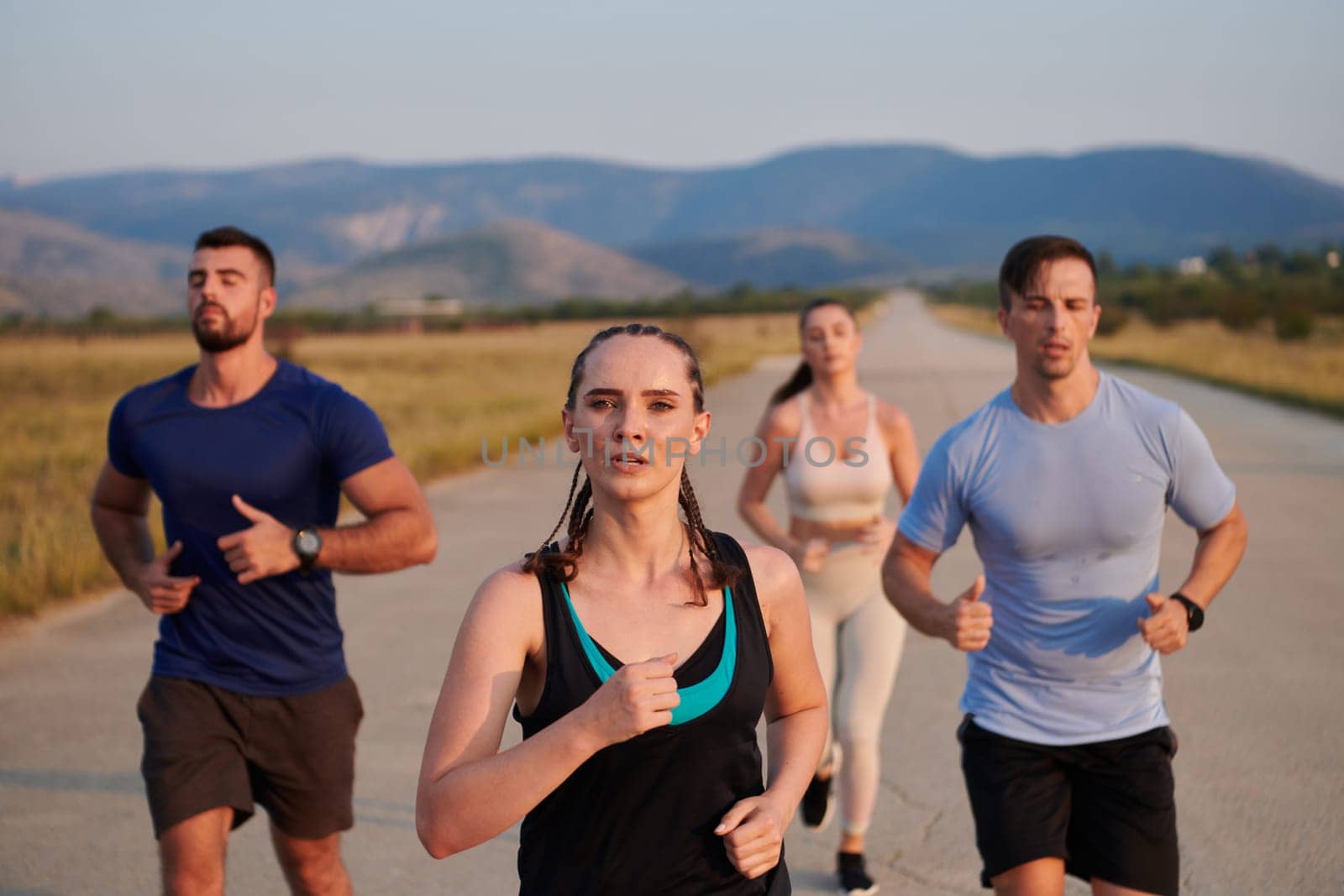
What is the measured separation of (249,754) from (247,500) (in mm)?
708

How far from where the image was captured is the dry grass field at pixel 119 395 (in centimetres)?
1059

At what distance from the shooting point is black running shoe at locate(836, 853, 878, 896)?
15.6 feet

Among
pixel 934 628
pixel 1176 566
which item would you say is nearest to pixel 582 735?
pixel 934 628

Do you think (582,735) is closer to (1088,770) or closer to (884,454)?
(1088,770)

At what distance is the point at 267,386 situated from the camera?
161 inches

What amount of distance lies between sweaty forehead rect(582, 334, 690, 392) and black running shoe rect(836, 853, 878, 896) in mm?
2868

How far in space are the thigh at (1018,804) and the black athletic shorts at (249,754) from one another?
178 centimetres

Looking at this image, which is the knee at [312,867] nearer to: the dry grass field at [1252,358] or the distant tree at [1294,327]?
the dry grass field at [1252,358]

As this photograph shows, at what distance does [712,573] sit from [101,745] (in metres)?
5.16

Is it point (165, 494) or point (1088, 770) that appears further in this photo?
point (165, 494)

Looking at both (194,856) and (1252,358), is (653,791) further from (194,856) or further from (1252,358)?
(1252,358)

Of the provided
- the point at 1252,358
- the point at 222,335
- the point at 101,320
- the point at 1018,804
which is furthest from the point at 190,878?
the point at 101,320

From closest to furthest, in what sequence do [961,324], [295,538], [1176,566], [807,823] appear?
[295,538]
[807,823]
[1176,566]
[961,324]

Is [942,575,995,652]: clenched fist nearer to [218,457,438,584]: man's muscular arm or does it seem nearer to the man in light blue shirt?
the man in light blue shirt
